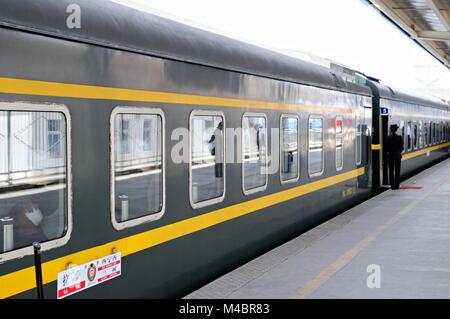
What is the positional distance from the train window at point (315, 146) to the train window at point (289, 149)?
0.65 m

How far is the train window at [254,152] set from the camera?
24.2ft

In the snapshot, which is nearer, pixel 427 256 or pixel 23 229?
pixel 23 229

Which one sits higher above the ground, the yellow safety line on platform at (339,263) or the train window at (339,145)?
the train window at (339,145)


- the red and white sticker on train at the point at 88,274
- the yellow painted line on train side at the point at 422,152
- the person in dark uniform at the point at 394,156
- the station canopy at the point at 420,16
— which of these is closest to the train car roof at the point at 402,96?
the person in dark uniform at the point at 394,156

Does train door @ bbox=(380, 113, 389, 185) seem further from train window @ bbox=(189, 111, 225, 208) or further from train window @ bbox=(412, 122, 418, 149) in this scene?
train window @ bbox=(189, 111, 225, 208)

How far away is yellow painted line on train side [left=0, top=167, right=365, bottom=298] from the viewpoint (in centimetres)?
387

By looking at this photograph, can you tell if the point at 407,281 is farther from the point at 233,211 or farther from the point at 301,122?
the point at 301,122

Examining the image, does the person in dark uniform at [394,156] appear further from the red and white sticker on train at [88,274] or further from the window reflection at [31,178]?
the window reflection at [31,178]

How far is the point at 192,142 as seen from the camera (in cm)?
607

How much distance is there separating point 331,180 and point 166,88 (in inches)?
237

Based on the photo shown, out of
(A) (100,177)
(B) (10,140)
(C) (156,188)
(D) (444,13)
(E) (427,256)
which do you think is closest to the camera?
(B) (10,140)

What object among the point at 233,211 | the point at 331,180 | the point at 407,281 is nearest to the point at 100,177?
the point at 233,211

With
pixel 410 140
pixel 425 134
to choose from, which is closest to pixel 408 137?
pixel 410 140

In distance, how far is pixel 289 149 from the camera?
29.1 feet
